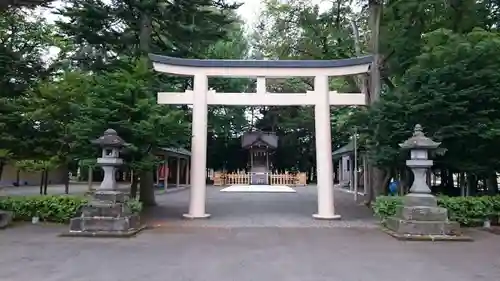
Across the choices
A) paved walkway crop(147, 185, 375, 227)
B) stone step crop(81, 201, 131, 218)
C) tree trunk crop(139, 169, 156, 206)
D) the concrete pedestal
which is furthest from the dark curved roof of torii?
the concrete pedestal

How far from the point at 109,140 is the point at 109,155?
55 centimetres

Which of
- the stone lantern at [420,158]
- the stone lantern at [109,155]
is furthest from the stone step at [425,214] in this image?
the stone lantern at [109,155]

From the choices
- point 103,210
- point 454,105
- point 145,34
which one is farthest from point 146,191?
point 454,105

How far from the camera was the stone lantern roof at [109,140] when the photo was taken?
422 inches

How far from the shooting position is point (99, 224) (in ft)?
33.4

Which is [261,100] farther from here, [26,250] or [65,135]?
[26,250]

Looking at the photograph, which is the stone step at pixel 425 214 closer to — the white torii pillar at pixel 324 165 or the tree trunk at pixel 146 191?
the white torii pillar at pixel 324 165

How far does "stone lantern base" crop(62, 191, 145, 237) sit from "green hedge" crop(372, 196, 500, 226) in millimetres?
6201

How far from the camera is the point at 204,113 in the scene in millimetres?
13602

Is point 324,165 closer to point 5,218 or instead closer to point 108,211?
point 108,211

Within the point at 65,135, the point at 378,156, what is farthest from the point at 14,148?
the point at 378,156

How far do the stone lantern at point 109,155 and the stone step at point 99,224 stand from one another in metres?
0.89

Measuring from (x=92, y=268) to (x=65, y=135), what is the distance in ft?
29.5

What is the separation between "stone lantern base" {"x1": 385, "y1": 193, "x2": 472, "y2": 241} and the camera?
9.85 m
